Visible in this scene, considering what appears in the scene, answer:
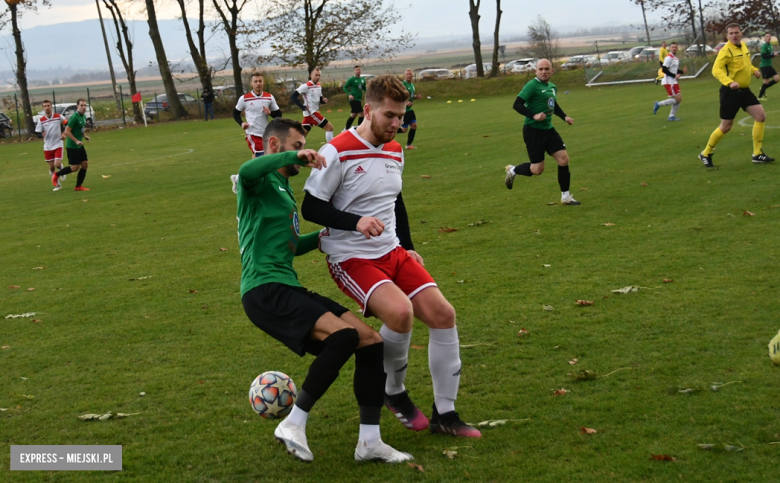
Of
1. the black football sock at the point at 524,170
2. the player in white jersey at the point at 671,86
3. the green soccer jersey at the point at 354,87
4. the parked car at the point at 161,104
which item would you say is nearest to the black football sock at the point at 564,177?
the black football sock at the point at 524,170

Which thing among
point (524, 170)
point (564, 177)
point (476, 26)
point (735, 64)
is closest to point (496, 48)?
point (476, 26)

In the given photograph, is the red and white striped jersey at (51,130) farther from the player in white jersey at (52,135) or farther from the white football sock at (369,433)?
the white football sock at (369,433)

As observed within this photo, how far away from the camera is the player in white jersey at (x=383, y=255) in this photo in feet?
13.8

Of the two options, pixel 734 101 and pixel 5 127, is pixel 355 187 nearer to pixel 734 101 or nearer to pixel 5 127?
pixel 734 101

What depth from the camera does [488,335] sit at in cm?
590

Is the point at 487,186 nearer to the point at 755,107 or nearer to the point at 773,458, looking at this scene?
the point at 755,107

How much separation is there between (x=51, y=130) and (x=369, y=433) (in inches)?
695

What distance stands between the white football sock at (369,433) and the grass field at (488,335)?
173 mm

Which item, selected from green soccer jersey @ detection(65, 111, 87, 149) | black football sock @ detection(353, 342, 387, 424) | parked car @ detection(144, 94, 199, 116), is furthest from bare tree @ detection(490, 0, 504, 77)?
black football sock @ detection(353, 342, 387, 424)

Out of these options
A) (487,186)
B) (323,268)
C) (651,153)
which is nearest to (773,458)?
(323,268)

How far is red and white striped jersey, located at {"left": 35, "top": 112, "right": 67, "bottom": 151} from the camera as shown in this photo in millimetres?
18953

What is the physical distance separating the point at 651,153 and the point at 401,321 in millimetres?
12237

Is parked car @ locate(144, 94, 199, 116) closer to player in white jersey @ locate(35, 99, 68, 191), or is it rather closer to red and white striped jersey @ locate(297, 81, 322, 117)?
red and white striped jersey @ locate(297, 81, 322, 117)

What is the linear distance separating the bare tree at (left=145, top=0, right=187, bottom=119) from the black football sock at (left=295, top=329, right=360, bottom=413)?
4098 centimetres
